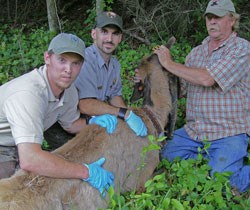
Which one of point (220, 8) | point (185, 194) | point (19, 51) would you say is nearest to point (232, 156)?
point (185, 194)

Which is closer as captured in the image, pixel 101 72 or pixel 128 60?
pixel 101 72

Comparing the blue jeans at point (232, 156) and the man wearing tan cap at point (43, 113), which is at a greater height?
the man wearing tan cap at point (43, 113)

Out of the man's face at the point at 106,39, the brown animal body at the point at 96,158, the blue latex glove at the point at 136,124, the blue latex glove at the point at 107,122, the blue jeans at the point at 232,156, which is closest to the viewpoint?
the brown animal body at the point at 96,158

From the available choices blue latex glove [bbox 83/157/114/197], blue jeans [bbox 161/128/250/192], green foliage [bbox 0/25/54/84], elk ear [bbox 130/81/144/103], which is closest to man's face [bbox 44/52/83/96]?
blue latex glove [bbox 83/157/114/197]

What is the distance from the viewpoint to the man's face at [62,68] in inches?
155

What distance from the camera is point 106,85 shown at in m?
5.36

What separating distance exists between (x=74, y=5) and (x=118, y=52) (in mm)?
4140

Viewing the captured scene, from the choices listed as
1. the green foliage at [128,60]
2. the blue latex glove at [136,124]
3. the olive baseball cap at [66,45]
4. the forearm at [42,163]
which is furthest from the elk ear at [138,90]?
the forearm at [42,163]

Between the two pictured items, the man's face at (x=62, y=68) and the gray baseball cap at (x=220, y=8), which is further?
the gray baseball cap at (x=220, y=8)

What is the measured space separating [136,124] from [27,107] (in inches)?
51.4

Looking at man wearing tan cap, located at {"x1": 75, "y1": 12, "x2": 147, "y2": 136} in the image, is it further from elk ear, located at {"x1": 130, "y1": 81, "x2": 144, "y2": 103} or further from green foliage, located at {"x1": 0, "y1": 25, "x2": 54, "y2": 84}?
green foliage, located at {"x1": 0, "y1": 25, "x2": 54, "y2": 84}

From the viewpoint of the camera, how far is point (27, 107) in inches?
143

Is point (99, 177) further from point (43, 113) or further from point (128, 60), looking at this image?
point (128, 60)

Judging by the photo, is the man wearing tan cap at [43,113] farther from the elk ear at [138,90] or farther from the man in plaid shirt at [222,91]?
the man in plaid shirt at [222,91]
